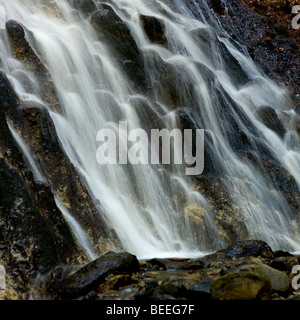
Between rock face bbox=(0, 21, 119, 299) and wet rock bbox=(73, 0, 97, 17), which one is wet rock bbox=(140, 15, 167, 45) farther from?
rock face bbox=(0, 21, 119, 299)

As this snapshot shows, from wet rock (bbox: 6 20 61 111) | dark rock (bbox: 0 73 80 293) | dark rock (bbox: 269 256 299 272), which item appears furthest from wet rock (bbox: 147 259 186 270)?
wet rock (bbox: 6 20 61 111)

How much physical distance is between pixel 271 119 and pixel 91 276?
879cm

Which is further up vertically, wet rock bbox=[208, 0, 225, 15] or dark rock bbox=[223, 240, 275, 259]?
wet rock bbox=[208, 0, 225, 15]

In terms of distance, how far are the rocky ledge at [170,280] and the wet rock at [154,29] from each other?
842cm

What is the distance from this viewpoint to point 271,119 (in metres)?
12.0

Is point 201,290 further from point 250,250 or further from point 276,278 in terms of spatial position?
point 250,250

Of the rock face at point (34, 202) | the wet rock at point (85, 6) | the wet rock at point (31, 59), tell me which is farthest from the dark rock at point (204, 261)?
the wet rock at point (85, 6)

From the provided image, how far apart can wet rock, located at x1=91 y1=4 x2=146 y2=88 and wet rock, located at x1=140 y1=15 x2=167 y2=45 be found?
1.04 meters

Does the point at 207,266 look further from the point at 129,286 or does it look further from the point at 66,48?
the point at 66,48

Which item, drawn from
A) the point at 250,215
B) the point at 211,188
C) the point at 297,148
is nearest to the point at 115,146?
the point at 211,188

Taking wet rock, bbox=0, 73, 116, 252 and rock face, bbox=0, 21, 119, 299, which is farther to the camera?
wet rock, bbox=0, 73, 116, 252

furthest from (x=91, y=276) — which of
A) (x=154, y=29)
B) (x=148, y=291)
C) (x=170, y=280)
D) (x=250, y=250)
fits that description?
(x=154, y=29)

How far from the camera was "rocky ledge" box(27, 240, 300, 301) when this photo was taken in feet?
13.4

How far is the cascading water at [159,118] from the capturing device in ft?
25.7
